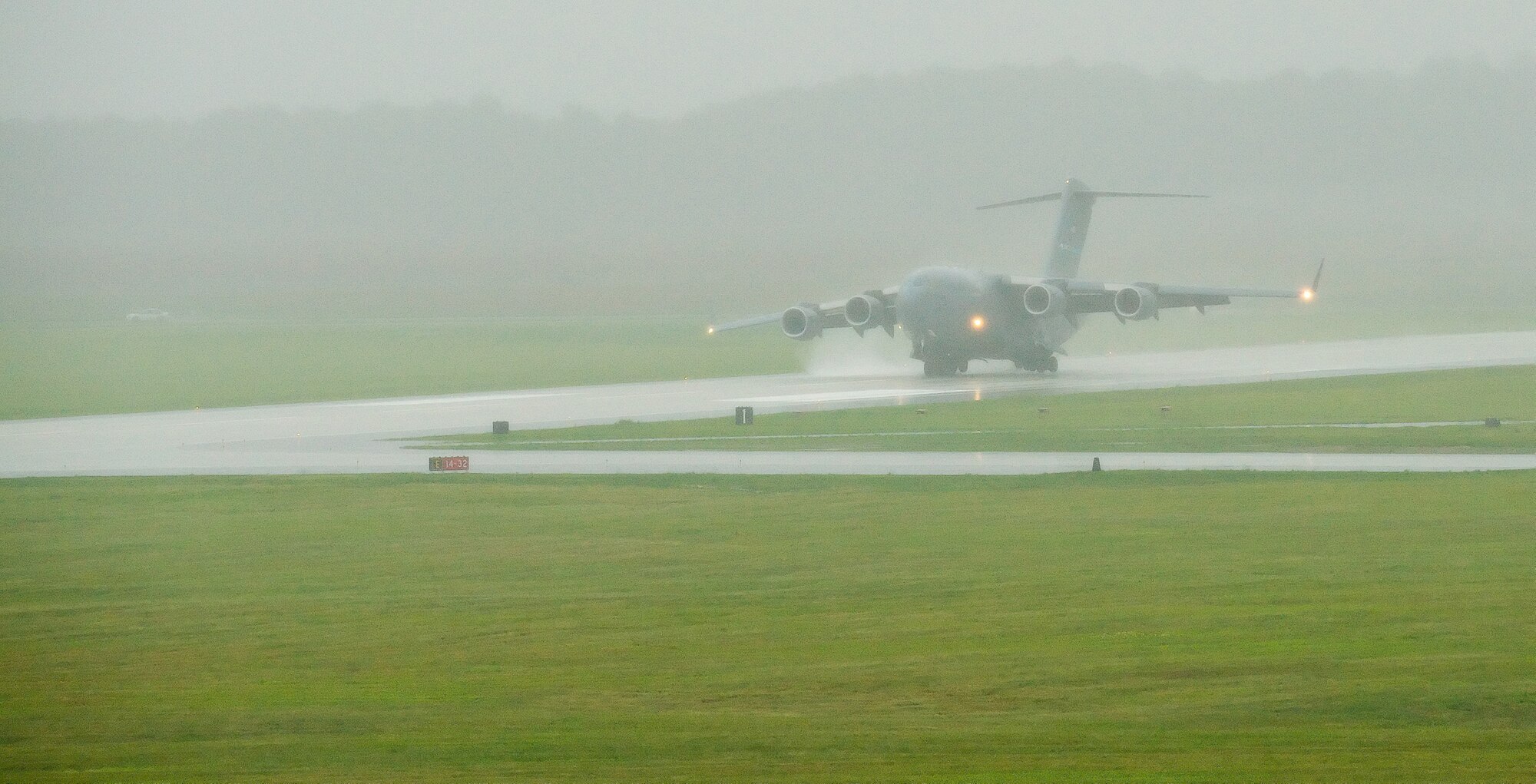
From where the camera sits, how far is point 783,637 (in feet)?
68.8

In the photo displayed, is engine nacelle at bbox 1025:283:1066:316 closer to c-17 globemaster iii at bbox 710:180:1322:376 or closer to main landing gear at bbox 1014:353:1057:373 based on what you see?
c-17 globemaster iii at bbox 710:180:1322:376

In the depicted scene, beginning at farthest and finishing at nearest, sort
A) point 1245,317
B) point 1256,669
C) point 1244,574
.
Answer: point 1245,317 < point 1244,574 < point 1256,669

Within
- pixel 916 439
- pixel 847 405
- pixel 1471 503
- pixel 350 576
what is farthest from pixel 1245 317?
pixel 350 576

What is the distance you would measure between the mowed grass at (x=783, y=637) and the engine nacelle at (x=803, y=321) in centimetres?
4464

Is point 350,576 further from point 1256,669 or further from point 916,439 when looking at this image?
point 916,439

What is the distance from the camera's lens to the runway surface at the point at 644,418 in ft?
Answer: 134

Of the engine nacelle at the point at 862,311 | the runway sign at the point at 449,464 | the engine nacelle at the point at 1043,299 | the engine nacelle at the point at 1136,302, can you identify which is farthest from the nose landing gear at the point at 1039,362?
the runway sign at the point at 449,464

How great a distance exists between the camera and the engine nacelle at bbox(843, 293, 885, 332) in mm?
77500

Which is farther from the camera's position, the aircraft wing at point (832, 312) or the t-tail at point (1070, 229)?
the t-tail at point (1070, 229)

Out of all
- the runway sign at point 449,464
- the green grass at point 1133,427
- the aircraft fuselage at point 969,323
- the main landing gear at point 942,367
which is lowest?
the runway sign at point 449,464

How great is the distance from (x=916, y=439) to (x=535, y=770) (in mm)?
32768

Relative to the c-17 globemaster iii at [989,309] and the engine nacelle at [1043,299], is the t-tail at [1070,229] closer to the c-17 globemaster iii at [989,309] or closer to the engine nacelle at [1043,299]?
the c-17 globemaster iii at [989,309]

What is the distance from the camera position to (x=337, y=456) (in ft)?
147

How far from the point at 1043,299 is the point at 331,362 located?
154 ft
